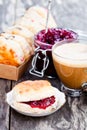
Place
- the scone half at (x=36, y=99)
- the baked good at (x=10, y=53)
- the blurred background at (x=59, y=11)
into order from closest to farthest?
the scone half at (x=36, y=99)
the baked good at (x=10, y=53)
the blurred background at (x=59, y=11)

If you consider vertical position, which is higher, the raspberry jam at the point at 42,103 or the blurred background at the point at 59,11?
the raspberry jam at the point at 42,103

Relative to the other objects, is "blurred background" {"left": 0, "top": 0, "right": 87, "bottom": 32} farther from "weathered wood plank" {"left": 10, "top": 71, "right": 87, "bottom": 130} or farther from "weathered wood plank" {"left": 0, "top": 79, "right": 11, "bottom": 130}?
"weathered wood plank" {"left": 10, "top": 71, "right": 87, "bottom": 130}

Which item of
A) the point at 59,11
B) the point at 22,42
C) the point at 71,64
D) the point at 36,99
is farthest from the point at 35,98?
the point at 59,11

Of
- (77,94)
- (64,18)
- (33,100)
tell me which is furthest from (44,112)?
(64,18)

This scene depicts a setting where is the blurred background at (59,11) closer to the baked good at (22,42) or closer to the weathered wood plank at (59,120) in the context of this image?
the baked good at (22,42)

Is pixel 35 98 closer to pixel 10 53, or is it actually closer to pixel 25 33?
pixel 10 53

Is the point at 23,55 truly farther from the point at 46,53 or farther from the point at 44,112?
the point at 44,112

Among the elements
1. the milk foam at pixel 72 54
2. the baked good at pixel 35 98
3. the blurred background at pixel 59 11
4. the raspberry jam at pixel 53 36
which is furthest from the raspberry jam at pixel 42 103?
the blurred background at pixel 59 11
